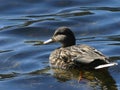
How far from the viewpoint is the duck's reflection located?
413 inches

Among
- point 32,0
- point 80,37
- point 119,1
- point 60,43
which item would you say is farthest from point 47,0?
point 60,43

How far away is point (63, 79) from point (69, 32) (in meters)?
1.43

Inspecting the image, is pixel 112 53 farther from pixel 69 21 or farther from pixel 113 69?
pixel 69 21

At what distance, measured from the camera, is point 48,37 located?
1383 cm

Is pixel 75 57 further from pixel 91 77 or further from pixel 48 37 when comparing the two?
pixel 48 37

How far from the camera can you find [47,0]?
55.1 ft

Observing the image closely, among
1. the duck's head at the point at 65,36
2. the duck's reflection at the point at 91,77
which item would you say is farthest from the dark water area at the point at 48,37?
the duck's head at the point at 65,36

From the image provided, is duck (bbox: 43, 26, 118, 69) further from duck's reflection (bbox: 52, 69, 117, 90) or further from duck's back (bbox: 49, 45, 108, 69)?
duck's reflection (bbox: 52, 69, 117, 90)

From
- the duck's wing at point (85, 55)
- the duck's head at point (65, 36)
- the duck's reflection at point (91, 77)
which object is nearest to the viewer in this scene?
the duck's reflection at point (91, 77)

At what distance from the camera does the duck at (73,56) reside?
10672 mm

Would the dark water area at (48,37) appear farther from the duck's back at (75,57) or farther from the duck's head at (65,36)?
the duck's head at (65,36)

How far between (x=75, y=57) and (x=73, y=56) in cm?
9

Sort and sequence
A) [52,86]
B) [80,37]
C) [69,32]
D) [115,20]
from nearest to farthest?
1. [52,86]
2. [69,32]
3. [80,37]
4. [115,20]

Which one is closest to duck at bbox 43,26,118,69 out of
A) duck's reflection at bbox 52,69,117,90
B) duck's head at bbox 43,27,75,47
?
duck's head at bbox 43,27,75,47
